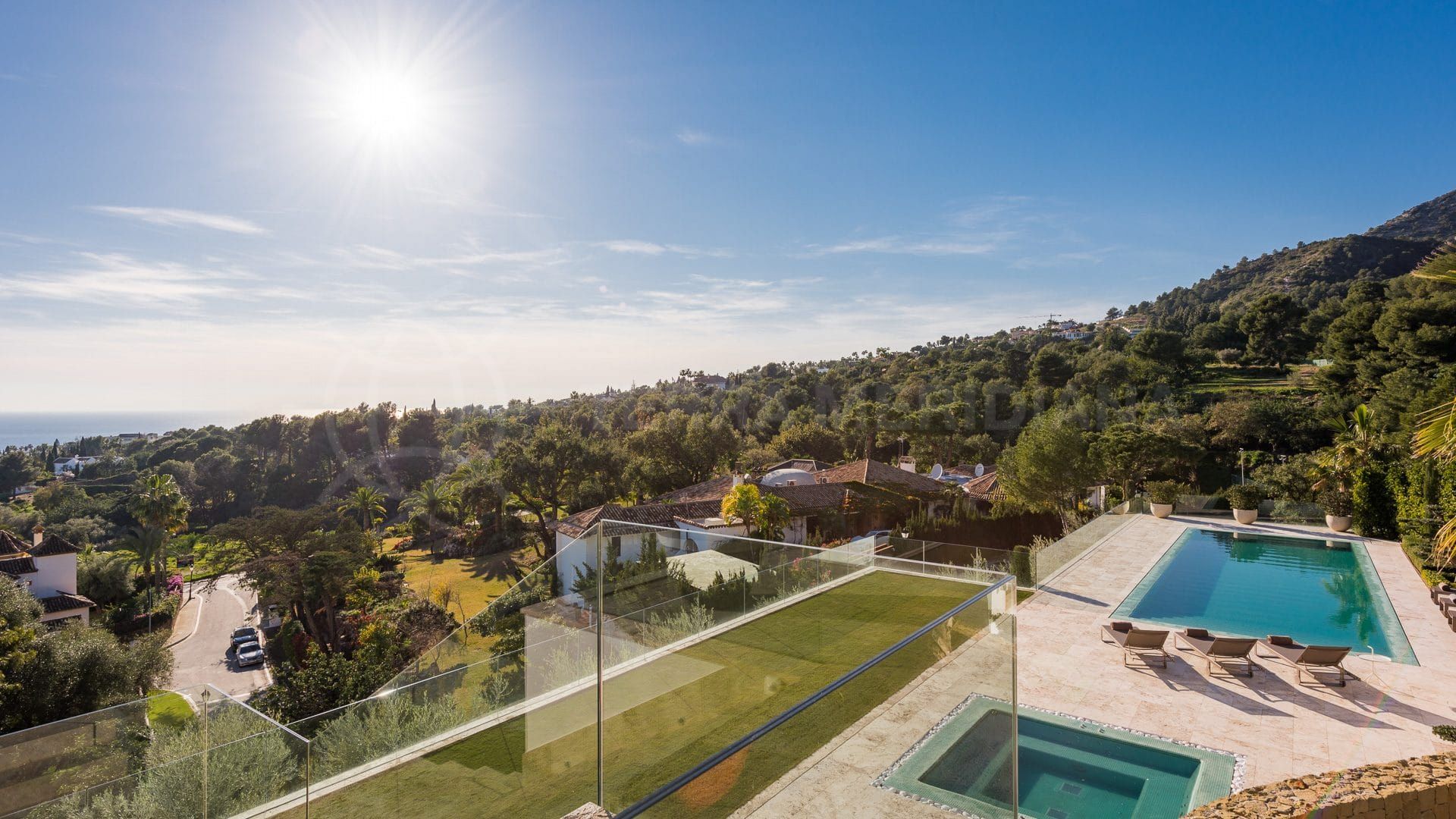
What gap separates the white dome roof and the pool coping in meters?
22.7

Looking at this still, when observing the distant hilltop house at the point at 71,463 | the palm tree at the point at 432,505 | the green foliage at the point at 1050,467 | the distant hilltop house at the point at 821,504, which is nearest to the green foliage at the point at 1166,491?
the green foliage at the point at 1050,467

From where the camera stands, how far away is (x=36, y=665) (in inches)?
519

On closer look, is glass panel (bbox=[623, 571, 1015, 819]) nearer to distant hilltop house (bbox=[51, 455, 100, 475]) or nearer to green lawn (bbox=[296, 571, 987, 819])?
green lawn (bbox=[296, 571, 987, 819])

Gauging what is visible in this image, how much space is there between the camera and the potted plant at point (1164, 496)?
19547mm

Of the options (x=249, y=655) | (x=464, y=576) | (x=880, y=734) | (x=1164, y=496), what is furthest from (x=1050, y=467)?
(x=249, y=655)

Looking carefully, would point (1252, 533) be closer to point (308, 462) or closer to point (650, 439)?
point (650, 439)

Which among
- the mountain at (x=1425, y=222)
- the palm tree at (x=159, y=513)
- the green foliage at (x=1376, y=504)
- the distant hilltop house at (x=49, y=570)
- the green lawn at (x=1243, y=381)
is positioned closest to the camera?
the green foliage at (x=1376, y=504)

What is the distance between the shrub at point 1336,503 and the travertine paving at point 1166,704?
24.4 feet

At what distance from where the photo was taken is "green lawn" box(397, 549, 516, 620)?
27141mm

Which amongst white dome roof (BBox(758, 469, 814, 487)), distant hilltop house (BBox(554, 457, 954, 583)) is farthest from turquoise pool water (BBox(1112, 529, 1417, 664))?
white dome roof (BBox(758, 469, 814, 487))

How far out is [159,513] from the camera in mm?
32406

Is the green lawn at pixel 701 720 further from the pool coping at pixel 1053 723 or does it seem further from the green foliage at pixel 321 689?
the green foliage at pixel 321 689

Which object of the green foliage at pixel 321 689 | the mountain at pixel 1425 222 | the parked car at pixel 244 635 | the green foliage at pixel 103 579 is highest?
the mountain at pixel 1425 222

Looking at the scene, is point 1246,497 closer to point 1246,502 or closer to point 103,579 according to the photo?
point 1246,502
